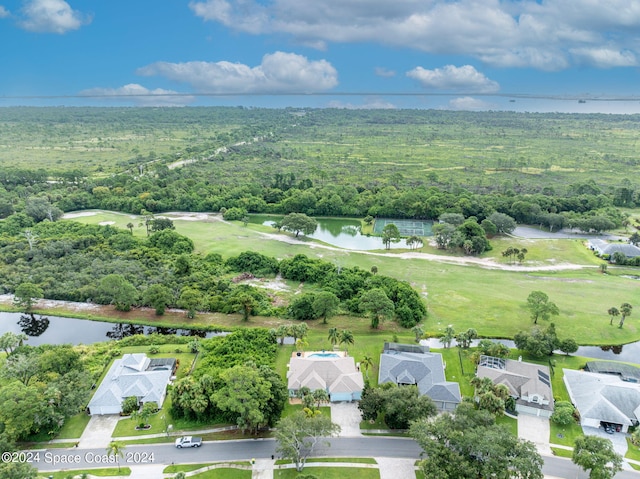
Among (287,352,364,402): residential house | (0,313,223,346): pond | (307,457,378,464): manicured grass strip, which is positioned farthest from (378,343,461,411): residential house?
(0,313,223,346): pond

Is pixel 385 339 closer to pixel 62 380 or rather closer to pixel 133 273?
pixel 62 380

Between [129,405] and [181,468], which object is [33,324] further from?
[181,468]

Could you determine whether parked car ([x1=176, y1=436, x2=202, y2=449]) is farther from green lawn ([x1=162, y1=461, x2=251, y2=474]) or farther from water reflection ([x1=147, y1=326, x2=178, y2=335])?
water reflection ([x1=147, y1=326, x2=178, y2=335])

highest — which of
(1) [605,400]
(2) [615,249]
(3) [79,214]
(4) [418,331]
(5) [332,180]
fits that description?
(5) [332,180]

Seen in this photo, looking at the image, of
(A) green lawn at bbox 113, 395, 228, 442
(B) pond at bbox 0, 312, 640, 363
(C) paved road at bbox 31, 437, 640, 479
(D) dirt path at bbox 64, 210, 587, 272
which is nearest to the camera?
(C) paved road at bbox 31, 437, 640, 479

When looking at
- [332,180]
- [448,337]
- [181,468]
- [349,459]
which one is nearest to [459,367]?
[448,337]

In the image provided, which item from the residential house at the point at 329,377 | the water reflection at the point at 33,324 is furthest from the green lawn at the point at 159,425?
the water reflection at the point at 33,324

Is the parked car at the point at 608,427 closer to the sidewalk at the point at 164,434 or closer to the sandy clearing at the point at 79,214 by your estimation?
the sidewalk at the point at 164,434
